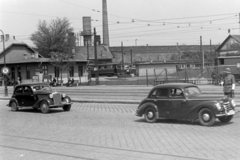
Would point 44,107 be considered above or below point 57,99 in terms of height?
below

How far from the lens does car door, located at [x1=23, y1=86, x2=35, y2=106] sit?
58.2 feet

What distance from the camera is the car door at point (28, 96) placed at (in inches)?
698

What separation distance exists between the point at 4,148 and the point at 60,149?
65.4 inches

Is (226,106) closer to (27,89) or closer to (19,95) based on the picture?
(27,89)

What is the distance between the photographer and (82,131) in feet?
36.7

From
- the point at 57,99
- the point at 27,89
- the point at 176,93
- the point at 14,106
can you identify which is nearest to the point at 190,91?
the point at 176,93

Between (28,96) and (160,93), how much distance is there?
851 centimetres

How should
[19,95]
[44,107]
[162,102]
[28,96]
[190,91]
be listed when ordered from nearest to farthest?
1. [190,91]
2. [162,102]
3. [44,107]
4. [28,96]
5. [19,95]

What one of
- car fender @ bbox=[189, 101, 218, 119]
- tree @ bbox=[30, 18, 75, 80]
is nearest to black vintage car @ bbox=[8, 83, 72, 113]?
car fender @ bbox=[189, 101, 218, 119]

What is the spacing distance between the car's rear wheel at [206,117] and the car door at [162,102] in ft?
4.45

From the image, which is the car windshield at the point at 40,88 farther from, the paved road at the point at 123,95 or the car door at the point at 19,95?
the paved road at the point at 123,95

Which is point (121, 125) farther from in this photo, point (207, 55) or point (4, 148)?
point (207, 55)

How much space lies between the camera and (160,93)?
40.3ft

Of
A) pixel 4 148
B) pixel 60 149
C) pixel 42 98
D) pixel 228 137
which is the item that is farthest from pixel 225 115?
pixel 42 98
